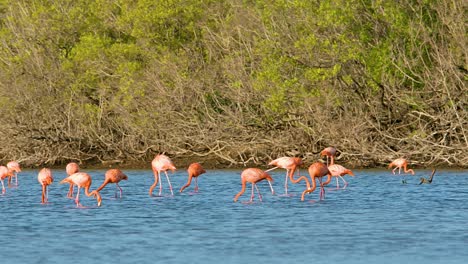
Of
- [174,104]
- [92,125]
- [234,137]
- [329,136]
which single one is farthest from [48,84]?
[329,136]

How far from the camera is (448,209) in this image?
1884cm

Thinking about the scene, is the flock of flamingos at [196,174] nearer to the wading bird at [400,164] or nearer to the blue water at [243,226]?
the wading bird at [400,164]

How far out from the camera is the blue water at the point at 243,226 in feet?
42.3

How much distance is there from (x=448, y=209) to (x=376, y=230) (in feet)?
Answer: 12.5

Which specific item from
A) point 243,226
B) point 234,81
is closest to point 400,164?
point 234,81

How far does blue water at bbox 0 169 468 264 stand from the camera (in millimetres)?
12898

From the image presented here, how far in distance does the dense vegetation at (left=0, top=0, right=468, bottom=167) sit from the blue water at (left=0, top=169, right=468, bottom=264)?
3.80 metres

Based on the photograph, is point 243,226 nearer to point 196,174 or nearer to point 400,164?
point 196,174

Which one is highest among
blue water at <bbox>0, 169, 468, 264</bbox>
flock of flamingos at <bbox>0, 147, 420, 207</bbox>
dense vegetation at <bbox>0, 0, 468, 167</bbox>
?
dense vegetation at <bbox>0, 0, 468, 167</bbox>

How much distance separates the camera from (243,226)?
16.3 m

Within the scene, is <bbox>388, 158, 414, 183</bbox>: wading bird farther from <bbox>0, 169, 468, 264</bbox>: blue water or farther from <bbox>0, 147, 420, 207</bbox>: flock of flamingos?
<bbox>0, 169, 468, 264</bbox>: blue water

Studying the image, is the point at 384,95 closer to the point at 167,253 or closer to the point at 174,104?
the point at 174,104

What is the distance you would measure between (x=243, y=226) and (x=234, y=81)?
15342 millimetres

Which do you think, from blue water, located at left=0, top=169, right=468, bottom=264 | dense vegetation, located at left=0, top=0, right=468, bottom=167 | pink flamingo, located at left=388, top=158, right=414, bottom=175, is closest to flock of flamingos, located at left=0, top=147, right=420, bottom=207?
pink flamingo, located at left=388, top=158, right=414, bottom=175
